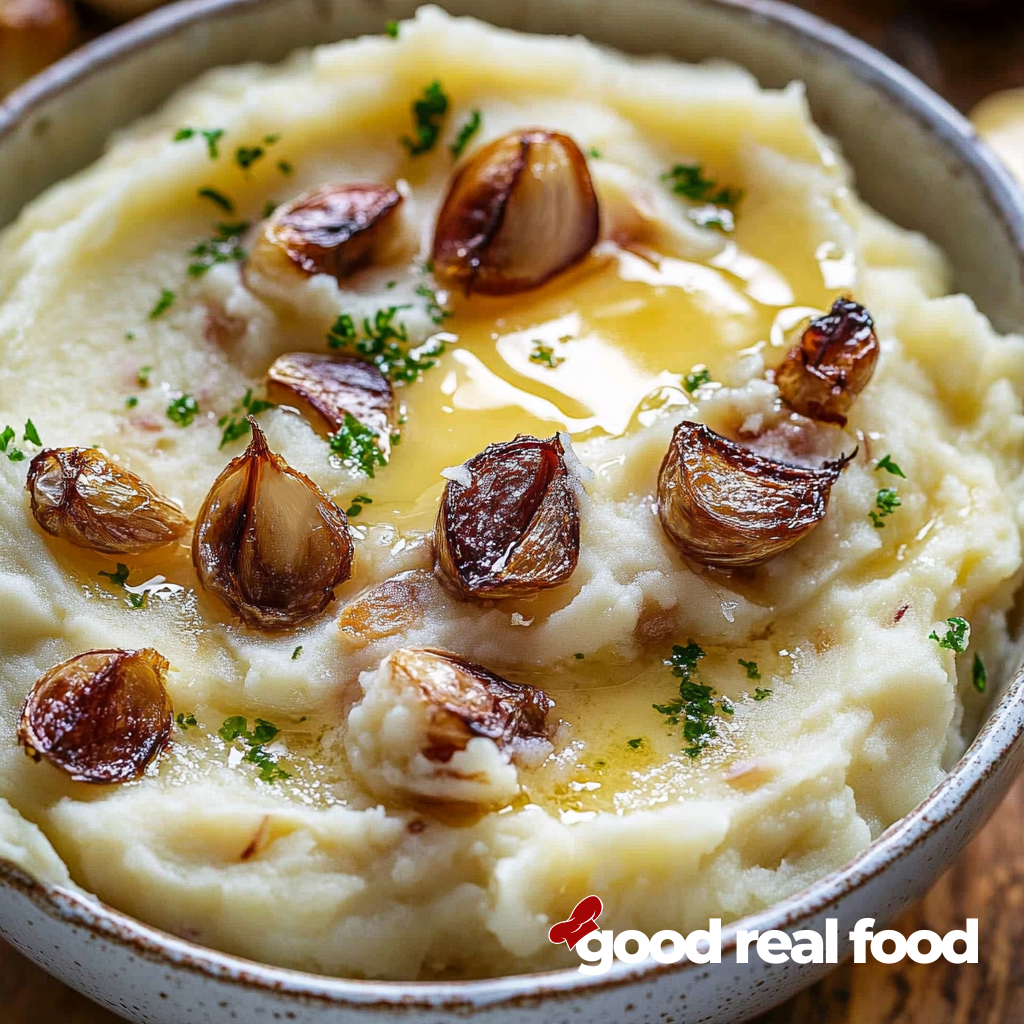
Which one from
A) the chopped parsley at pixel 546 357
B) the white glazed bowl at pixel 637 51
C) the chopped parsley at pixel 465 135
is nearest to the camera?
the white glazed bowl at pixel 637 51

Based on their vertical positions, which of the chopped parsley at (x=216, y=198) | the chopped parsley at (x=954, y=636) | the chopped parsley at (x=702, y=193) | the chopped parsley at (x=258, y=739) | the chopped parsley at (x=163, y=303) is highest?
the chopped parsley at (x=702, y=193)

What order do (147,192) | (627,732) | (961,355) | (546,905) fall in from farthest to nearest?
1. (147,192)
2. (961,355)
3. (627,732)
4. (546,905)

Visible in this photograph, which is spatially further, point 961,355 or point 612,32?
point 612,32

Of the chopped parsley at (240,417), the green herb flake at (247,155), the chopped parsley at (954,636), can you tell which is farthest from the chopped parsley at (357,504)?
the chopped parsley at (954,636)

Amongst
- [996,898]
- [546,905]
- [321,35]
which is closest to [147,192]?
[321,35]

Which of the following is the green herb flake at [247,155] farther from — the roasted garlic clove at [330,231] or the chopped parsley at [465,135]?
the chopped parsley at [465,135]

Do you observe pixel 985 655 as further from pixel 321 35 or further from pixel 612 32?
pixel 321 35

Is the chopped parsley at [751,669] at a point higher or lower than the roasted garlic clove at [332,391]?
lower

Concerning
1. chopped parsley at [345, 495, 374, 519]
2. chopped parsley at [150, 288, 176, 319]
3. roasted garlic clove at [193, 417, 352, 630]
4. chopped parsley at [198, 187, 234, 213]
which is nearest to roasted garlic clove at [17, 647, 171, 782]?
roasted garlic clove at [193, 417, 352, 630]
